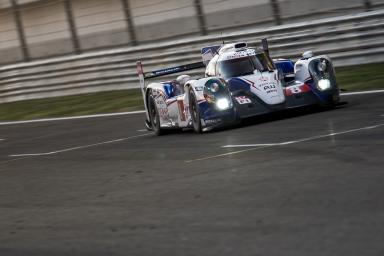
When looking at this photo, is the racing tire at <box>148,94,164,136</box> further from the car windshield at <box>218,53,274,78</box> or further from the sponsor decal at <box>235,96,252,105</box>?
the sponsor decal at <box>235,96,252,105</box>

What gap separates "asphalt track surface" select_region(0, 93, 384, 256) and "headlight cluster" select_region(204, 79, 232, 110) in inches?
14.6

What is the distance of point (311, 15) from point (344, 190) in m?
13.0

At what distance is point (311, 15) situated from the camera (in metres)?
19.7

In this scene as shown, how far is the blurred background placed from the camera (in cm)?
1900

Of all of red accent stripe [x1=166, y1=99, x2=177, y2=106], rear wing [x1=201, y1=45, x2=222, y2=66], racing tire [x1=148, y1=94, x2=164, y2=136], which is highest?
rear wing [x1=201, y1=45, x2=222, y2=66]

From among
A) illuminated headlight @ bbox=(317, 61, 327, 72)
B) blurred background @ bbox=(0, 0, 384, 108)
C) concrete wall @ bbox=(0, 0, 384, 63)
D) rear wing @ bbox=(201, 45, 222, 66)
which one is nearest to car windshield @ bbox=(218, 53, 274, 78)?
illuminated headlight @ bbox=(317, 61, 327, 72)

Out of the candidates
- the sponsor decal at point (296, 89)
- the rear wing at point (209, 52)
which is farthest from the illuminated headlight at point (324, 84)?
the rear wing at point (209, 52)

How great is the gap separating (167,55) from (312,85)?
33.1 ft

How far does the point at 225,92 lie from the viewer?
42.1ft

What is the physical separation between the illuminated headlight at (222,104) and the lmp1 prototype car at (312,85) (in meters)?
0.81

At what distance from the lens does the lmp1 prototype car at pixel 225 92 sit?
12812mm

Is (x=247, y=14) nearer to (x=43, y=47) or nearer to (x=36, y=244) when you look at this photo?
(x=43, y=47)

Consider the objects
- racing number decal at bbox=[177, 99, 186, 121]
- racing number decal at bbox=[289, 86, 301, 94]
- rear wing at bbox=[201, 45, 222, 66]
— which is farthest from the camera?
rear wing at bbox=[201, 45, 222, 66]

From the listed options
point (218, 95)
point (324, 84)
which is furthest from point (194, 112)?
point (324, 84)
